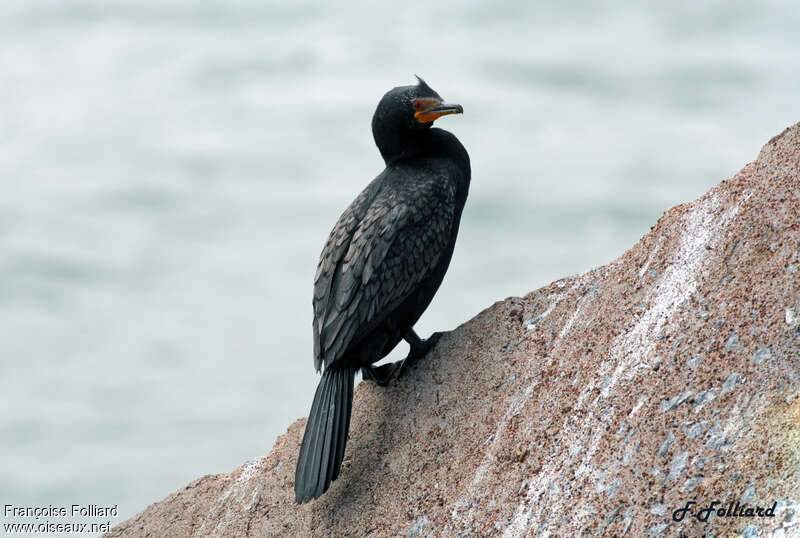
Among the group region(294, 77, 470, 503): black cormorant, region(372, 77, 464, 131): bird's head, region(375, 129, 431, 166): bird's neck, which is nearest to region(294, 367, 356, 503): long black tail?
region(294, 77, 470, 503): black cormorant

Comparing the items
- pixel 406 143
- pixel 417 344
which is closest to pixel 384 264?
pixel 417 344

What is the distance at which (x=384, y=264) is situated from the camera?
5.18 meters

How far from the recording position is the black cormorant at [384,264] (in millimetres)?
5023

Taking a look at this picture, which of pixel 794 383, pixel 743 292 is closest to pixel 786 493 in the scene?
pixel 794 383

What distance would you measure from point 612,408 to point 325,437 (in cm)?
156

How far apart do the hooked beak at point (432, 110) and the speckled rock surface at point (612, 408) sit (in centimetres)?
121

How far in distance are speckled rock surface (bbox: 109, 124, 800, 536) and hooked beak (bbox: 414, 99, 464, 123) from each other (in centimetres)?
121

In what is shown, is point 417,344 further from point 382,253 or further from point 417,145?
point 417,145

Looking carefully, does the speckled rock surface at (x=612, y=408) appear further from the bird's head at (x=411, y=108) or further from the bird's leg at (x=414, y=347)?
the bird's head at (x=411, y=108)

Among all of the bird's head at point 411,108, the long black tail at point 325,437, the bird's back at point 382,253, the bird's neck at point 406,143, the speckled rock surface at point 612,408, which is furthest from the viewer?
the bird's neck at point 406,143

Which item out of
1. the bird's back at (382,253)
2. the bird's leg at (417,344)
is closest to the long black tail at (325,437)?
the bird's back at (382,253)

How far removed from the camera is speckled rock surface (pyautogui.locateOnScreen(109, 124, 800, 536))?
3588mm

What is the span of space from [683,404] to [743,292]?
607 mm

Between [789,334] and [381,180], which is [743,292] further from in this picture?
[381,180]
